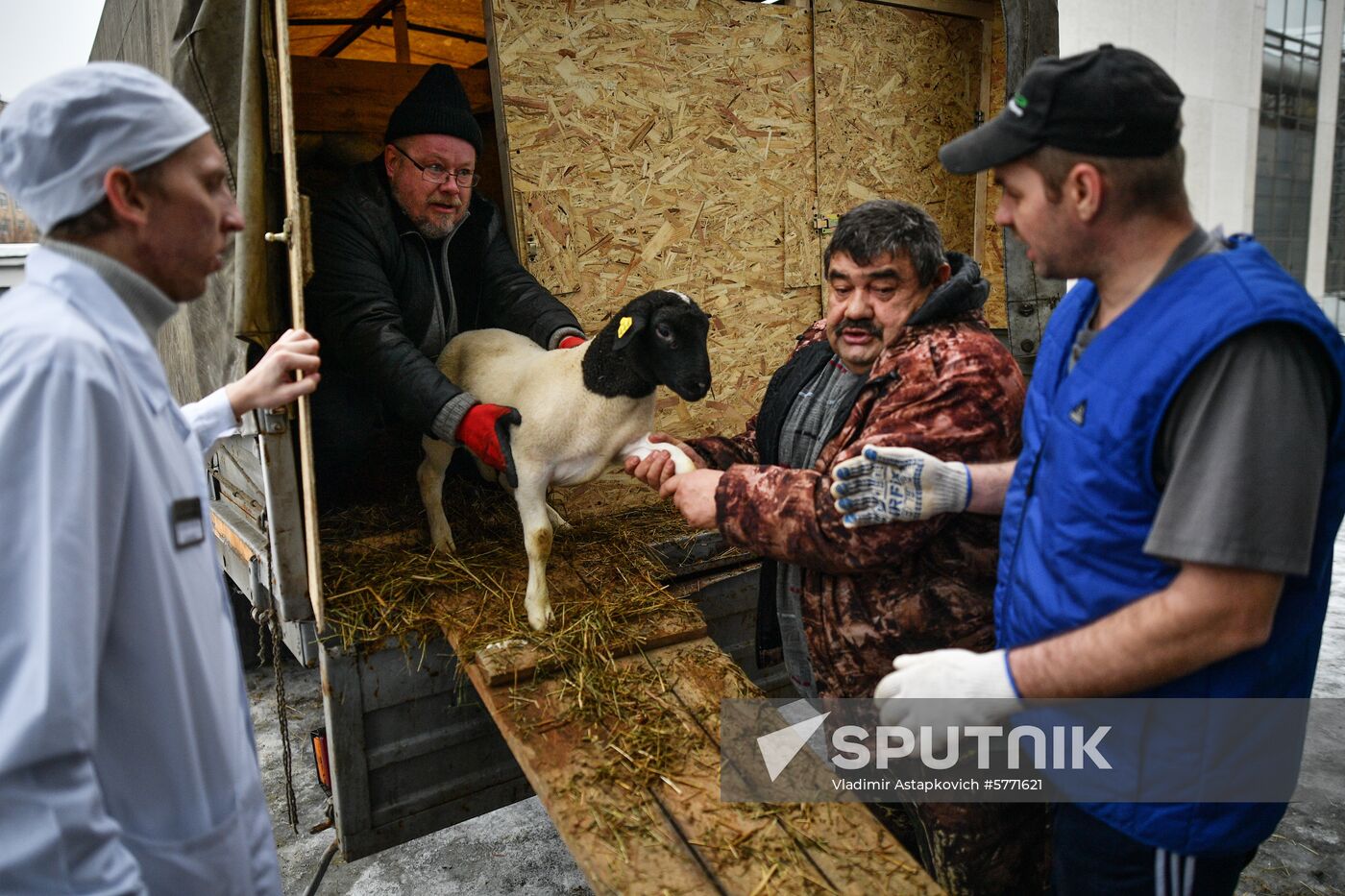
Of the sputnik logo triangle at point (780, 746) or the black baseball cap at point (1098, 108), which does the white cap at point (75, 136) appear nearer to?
the black baseball cap at point (1098, 108)

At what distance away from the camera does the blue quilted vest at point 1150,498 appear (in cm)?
162

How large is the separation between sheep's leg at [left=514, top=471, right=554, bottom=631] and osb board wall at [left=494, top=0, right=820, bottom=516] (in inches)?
55.6

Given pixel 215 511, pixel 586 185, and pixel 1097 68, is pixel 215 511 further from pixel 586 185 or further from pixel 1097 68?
pixel 1097 68

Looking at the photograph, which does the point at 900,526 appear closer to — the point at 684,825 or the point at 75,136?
the point at 684,825

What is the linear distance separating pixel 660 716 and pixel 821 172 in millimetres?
3978

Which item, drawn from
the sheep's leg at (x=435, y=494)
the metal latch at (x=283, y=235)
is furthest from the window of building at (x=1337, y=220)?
the metal latch at (x=283, y=235)

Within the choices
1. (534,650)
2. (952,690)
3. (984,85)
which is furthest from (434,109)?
(984,85)

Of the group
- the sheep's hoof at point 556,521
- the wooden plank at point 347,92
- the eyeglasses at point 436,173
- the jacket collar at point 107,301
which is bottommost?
the sheep's hoof at point 556,521

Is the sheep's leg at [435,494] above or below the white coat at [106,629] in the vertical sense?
below

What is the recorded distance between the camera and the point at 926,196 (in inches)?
238

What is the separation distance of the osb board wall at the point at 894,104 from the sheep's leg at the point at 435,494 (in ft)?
10.3

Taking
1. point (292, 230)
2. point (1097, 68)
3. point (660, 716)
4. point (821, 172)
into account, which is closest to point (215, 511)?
point (292, 230)

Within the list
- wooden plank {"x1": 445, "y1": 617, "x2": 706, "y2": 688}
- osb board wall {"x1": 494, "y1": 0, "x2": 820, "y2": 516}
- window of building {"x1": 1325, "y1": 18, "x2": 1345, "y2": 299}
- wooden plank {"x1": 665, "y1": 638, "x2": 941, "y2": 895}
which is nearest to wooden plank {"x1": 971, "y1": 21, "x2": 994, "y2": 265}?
osb board wall {"x1": 494, "y1": 0, "x2": 820, "y2": 516}

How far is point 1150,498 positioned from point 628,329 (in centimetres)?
196
